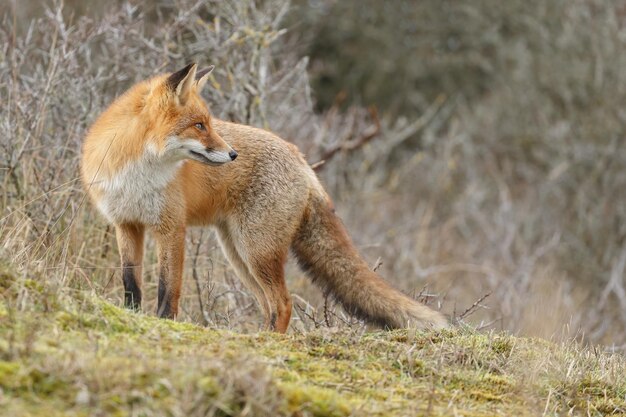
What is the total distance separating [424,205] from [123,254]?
13.9 metres

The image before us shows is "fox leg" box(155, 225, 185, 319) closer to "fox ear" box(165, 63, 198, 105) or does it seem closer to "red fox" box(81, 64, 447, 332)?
"red fox" box(81, 64, 447, 332)

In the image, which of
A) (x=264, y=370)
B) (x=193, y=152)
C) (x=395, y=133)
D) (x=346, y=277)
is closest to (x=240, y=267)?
(x=346, y=277)

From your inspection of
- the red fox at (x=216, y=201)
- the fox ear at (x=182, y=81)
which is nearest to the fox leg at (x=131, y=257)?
the red fox at (x=216, y=201)

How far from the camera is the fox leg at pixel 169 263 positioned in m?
7.07

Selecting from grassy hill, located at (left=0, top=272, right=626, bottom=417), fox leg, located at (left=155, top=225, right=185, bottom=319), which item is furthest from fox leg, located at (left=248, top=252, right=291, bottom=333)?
grassy hill, located at (left=0, top=272, right=626, bottom=417)

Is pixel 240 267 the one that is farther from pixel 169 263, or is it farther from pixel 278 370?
pixel 278 370

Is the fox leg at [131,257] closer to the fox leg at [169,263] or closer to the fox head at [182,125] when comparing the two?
the fox leg at [169,263]

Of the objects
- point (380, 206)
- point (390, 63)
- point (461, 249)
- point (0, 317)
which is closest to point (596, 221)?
point (461, 249)

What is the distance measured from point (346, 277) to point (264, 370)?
2996mm

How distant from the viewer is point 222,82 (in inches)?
457

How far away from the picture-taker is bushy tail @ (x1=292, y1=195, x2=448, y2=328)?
→ 6.85 meters

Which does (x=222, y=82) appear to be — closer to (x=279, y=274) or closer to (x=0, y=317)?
(x=279, y=274)

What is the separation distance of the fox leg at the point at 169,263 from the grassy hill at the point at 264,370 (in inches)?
67.3

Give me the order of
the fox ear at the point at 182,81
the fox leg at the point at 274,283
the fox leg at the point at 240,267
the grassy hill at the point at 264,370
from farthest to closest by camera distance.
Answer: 1. the fox leg at the point at 240,267
2. the fox leg at the point at 274,283
3. the fox ear at the point at 182,81
4. the grassy hill at the point at 264,370
